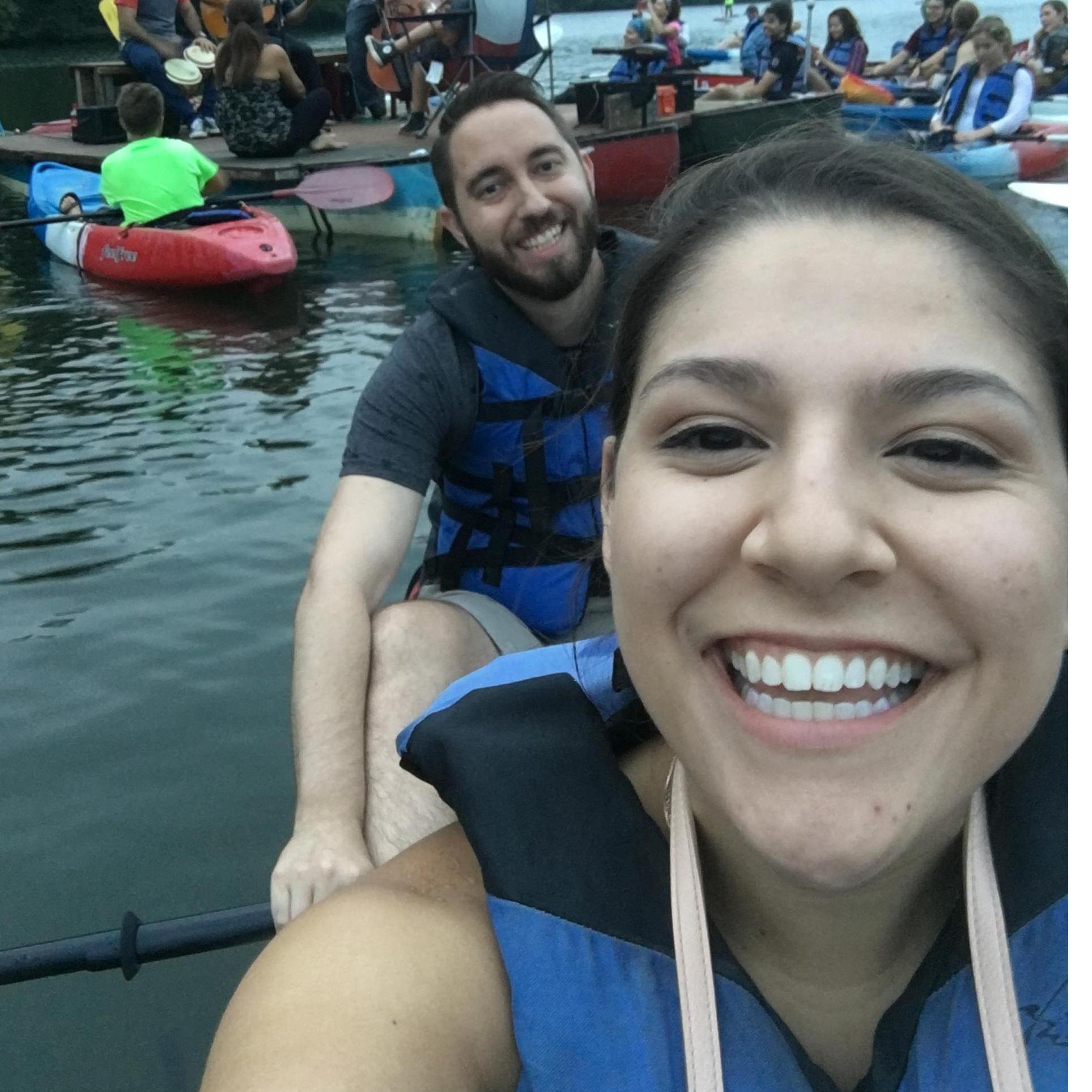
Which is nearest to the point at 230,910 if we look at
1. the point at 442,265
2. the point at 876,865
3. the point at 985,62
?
the point at 876,865

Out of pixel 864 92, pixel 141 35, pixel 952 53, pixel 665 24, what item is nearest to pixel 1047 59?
pixel 952 53

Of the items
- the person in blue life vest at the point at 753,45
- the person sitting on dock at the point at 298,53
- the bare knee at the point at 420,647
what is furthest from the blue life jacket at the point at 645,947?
the person in blue life vest at the point at 753,45

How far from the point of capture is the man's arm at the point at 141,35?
11.6 m

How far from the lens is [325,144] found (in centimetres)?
1045

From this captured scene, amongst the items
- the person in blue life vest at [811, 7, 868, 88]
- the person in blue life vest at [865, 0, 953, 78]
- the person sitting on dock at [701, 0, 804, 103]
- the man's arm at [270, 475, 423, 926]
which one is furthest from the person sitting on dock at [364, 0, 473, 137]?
the man's arm at [270, 475, 423, 926]

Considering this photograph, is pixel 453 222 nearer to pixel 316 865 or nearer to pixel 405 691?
pixel 405 691

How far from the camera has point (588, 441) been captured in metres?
2.77

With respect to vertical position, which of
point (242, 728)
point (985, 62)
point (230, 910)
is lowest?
point (242, 728)

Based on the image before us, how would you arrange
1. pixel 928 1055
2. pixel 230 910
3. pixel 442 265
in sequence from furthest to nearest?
pixel 442 265
pixel 230 910
pixel 928 1055

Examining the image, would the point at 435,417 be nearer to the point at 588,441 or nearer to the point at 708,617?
the point at 588,441

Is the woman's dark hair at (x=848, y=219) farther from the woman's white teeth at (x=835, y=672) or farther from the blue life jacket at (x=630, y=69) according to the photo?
the blue life jacket at (x=630, y=69)

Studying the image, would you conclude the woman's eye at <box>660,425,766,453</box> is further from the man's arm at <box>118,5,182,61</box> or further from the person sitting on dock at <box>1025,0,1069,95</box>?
the man's arm at <box>118,5,182,61</box>

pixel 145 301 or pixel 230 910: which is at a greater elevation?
pixel 145 301

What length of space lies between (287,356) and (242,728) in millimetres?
3718
